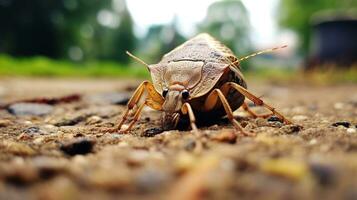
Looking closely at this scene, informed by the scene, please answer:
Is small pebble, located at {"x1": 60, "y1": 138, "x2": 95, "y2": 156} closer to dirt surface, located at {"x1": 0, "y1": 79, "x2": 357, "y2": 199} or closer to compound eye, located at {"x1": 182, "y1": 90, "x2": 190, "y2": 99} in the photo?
dirt surface, located at {"x1": 0, "y1": 79, "x2": 357, "y2": 199}

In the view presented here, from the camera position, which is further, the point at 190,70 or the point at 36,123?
the point at 36,123

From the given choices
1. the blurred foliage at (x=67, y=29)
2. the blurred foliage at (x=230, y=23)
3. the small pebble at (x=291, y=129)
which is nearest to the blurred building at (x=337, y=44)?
the small pebble at (x=291, y=129)

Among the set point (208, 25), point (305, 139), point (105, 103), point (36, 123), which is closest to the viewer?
point (305, 139)

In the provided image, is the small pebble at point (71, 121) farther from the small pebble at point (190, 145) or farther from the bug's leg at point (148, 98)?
the small pebble at point (190, 145)

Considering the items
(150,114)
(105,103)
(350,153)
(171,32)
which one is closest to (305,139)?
(350,153)

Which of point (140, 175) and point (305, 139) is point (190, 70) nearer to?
point (305, 139)

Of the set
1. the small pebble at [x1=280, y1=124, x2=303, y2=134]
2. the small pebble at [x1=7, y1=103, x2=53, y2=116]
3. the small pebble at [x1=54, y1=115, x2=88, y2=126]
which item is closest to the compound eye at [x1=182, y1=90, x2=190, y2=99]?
the small pebble at [x1=280, y1=124, x2=303, y2=134]
